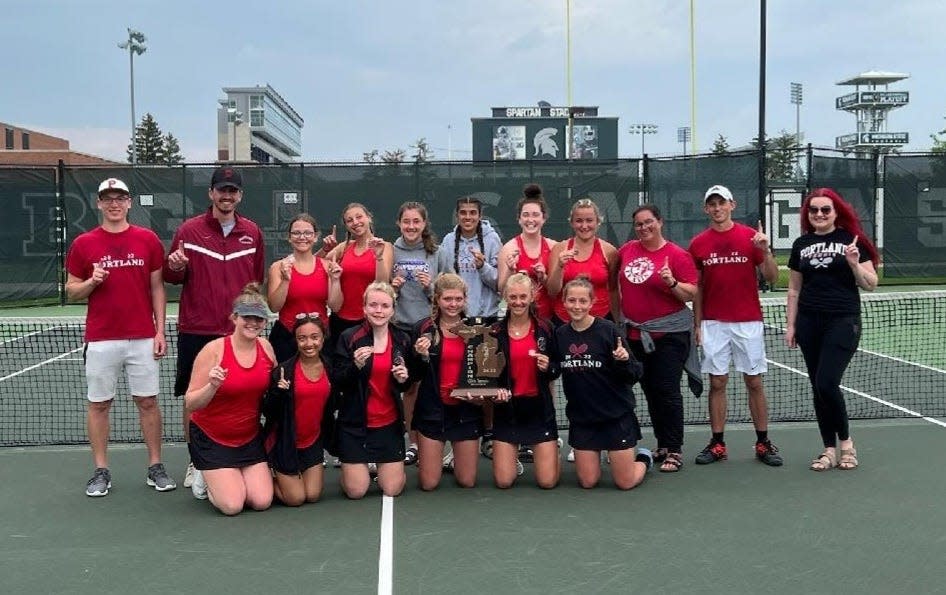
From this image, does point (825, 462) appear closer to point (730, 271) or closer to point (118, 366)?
point (730, 271)

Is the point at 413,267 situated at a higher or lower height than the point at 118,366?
higher

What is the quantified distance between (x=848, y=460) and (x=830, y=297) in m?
1.01

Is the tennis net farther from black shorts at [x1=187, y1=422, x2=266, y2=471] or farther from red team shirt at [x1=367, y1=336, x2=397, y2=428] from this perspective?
red team shirt at [x1=367, y1=336, x2=397, y2=428]

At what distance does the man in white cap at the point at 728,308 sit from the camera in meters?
6.09

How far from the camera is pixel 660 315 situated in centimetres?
604

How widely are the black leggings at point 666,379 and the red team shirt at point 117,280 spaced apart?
116 inches

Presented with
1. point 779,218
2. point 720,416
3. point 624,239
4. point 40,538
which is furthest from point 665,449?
point 779,218

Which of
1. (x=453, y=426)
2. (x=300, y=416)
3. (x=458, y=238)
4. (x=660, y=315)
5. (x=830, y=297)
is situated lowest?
(x=453, y=426)

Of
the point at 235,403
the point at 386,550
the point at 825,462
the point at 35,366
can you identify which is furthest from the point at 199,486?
the point at 35,366

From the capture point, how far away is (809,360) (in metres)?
6.09

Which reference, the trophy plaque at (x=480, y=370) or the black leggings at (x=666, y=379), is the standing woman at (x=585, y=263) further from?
the trophy plaque at (x=480, y=370)

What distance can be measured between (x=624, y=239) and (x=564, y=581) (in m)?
12.6

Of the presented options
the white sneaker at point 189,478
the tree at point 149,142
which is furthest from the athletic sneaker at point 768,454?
the tree at point 149,142

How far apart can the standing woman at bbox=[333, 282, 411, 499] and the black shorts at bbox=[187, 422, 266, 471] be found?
49 cm
